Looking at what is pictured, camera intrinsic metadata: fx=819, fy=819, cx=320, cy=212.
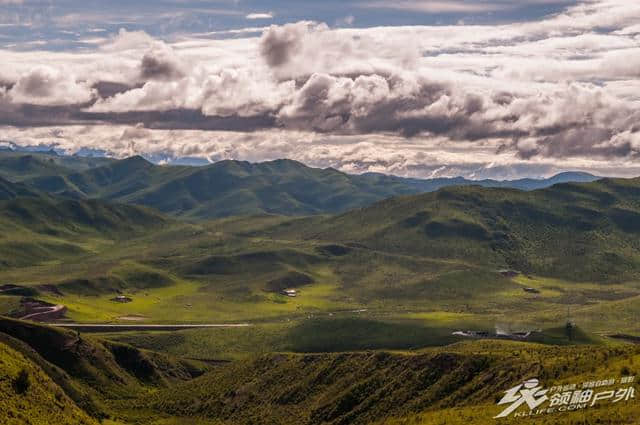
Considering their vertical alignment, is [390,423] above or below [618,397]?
below

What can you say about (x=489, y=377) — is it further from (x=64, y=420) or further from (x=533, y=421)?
(x=64, y=420)

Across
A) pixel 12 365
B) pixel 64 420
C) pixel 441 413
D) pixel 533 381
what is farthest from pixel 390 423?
pixel 12 365

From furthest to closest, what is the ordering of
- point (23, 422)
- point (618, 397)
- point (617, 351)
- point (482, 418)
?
A: 1. point (617, 351)
2. point (23, 422)
3. point (482, 418)
4. point (618, 397)

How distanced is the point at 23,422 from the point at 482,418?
9709cm

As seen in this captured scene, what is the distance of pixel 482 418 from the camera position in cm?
16350

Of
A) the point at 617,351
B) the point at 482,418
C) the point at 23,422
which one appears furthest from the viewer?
the point at 617,351

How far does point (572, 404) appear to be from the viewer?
15075 cm

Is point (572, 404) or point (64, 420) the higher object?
point (572, 404)

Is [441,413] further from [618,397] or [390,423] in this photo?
[618,397]

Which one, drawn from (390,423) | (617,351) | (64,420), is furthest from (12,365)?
(617,351)

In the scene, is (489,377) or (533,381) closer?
(533,381)

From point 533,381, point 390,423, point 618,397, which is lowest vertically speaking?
point 390,423

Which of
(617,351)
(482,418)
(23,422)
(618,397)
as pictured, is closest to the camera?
(618,397)

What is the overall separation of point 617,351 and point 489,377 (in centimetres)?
3054
